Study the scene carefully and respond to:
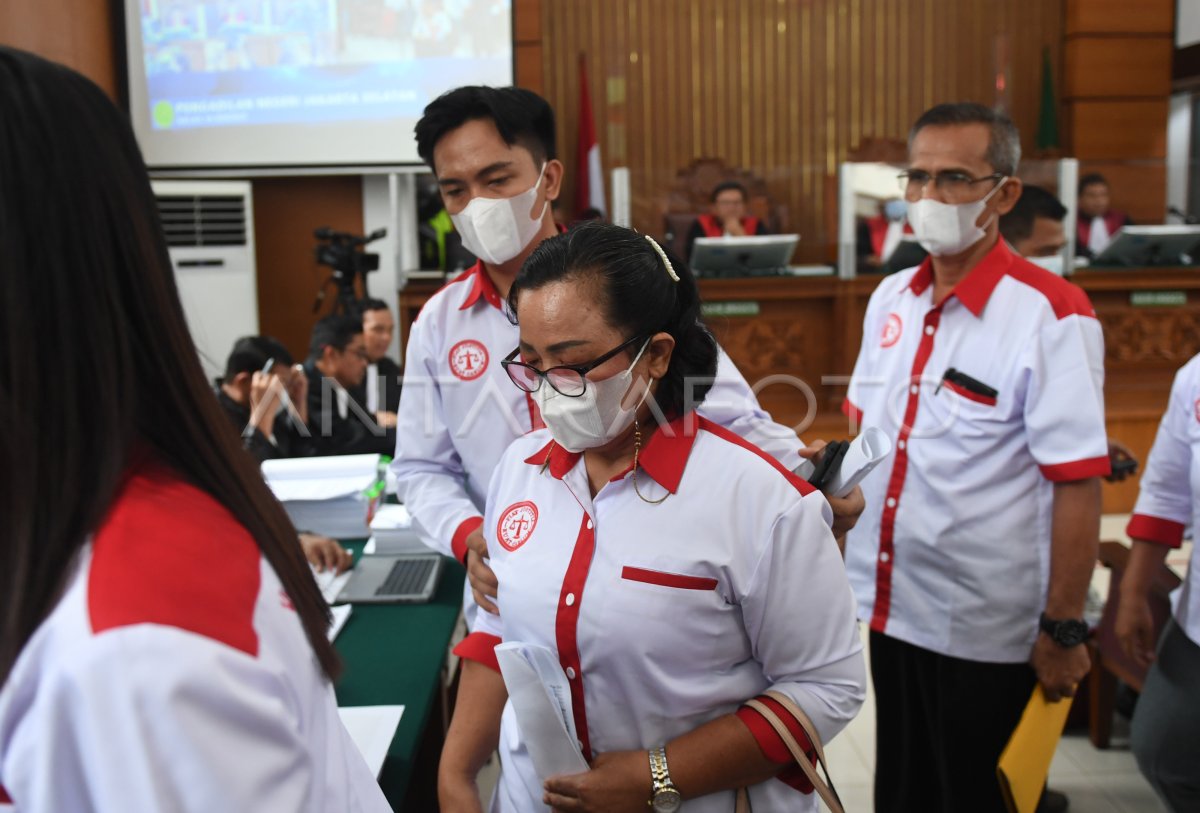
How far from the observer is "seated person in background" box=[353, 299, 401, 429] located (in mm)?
4172

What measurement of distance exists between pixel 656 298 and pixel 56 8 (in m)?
5.08

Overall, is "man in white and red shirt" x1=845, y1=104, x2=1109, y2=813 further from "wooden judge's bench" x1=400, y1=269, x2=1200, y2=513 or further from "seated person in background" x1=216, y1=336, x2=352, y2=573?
"wooden judge's bench" x1=400, y1=269, x2=1200, y2=513

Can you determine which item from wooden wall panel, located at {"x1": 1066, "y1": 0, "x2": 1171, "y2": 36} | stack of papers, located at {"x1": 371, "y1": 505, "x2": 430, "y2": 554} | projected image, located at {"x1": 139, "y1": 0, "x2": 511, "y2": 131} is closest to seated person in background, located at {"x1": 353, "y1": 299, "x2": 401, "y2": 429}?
projected image, located at {"x1": 139, "y1": 0, "x2": 511, "y2": 131}

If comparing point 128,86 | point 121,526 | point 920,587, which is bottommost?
point 920,587

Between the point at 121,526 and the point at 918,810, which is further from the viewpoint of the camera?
the point at 918,810

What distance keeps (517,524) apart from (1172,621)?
1.37 metres

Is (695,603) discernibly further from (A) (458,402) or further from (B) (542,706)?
(A) (458,402)

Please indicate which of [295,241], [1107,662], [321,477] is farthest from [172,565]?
[295,241]

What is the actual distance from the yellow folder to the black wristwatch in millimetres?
94

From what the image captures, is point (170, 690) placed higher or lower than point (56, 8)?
lower

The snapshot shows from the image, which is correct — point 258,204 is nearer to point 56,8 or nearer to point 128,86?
point 128,86

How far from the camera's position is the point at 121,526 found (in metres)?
0.52

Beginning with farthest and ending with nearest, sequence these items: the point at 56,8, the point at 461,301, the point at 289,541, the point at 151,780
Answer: the point at 56,8 → the point at 461,301 → the point at 289,541 → the point at 151,780

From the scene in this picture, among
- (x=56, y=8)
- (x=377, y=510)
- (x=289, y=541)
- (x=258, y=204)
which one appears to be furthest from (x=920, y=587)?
(x=258, y=204)
